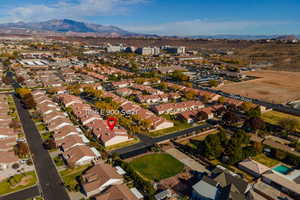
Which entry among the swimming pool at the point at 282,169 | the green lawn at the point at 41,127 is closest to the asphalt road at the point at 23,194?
the green lawn at the point at 41,127

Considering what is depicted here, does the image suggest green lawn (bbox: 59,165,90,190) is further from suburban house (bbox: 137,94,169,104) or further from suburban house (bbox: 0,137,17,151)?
suburban house (bbox: 137,94,169,104)

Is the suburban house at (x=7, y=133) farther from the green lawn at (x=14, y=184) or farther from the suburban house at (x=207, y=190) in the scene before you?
the suburban house at (x=207, y=190)

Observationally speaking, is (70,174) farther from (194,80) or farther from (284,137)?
(194,80)

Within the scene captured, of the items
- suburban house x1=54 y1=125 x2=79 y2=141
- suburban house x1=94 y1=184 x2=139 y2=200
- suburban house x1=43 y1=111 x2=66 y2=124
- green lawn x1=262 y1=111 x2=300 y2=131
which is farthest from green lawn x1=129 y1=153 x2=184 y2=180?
green lawn x1=262 y1=111 x2=300 y2=131

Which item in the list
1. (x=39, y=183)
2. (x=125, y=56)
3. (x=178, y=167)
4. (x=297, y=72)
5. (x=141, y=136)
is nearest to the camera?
(x=39, y=183)

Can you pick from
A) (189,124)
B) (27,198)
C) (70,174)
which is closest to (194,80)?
(189,124)
